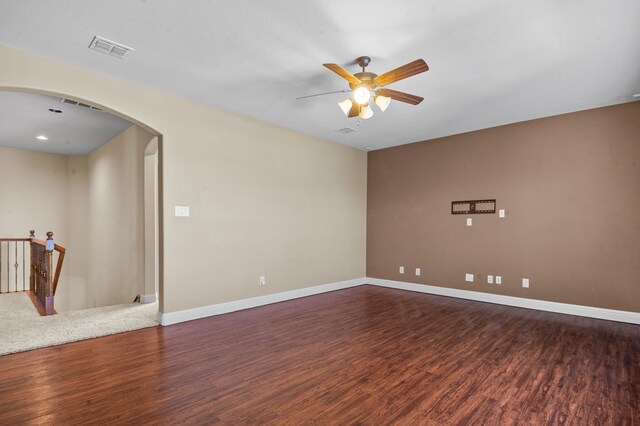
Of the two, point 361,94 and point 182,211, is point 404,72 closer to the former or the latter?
point 361,94

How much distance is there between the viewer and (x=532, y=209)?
4883 mm

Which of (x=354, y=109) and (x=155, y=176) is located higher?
(x=354, y=109)

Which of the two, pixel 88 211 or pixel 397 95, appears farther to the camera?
pixel 88 211

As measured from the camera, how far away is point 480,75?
11.4ft

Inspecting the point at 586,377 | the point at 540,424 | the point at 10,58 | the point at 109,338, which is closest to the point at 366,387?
the point at 540,424

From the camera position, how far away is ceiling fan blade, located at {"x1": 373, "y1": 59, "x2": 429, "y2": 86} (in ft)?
8.74

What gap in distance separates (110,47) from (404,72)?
266 centimetres

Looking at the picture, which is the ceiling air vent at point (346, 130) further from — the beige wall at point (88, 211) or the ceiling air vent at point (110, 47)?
A: the ceiling air vent at point (110, 47)

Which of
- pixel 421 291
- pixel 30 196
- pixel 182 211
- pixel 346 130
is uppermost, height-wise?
pixel 346 130

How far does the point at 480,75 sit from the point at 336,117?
6.63 feet

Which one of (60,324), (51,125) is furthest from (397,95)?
(51,125)

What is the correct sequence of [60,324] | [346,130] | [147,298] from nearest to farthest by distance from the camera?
[60,324] → [147,298] → [346,130]

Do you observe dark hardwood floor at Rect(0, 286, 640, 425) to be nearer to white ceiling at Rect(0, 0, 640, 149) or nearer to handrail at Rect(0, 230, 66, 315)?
handrail at Rect(0, 230, 66, 315)

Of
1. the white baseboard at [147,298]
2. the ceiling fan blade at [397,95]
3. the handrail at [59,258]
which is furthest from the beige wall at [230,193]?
the ceiling fan blade at [397,95]
